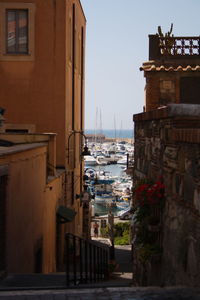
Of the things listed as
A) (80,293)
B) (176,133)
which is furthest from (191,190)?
(80,293)

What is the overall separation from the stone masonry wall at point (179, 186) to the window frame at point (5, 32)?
11.9 meters

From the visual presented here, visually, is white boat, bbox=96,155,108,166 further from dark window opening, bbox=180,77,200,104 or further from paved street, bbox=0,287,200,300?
paved street, bbox=0,287,200,300

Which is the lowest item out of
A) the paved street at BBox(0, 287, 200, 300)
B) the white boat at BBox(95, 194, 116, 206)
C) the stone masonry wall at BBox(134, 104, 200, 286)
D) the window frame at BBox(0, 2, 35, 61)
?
the white boat at BBox(95, 194, 116, 206)

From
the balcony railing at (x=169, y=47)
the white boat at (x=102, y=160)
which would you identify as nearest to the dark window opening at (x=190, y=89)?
the balcony railing at (x=169, y=47)

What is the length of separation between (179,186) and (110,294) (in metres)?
1.79

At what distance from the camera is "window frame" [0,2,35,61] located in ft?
64.4

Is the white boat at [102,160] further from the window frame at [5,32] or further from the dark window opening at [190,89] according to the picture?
the dark window opening at [190,89]

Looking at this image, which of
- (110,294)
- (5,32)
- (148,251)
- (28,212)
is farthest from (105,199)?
(110,294)

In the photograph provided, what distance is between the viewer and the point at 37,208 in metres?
13.7

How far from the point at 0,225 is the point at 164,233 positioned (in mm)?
4031

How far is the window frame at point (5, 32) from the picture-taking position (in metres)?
19.6

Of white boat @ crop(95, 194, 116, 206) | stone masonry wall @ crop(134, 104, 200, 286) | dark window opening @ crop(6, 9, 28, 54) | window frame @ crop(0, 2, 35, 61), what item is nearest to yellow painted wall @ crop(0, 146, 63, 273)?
stone masonry wall @ crop(134, 104, 200, 286)

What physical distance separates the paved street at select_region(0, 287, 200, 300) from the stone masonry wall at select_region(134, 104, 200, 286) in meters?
0.22

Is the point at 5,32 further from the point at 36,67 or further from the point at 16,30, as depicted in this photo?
the point at 36,67
